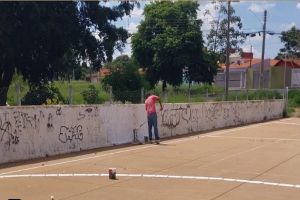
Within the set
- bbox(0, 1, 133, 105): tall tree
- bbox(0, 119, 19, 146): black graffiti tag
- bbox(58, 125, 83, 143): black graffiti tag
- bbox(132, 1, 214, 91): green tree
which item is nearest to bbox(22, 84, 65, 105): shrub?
bbox(0, 1, 133, 105): tall tree

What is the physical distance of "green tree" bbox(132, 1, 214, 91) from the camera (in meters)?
53.8

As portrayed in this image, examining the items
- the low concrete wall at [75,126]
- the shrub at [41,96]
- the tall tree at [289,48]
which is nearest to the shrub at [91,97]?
the shrub at [41,96]

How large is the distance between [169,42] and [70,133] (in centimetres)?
3944

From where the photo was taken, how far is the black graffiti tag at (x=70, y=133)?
1445cm

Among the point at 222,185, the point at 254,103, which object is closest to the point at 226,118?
the point at 254,103

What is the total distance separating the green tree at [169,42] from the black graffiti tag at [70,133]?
3846 cm

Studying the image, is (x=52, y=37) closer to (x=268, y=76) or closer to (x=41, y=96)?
(x=41, y=96)

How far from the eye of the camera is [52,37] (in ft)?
91.2

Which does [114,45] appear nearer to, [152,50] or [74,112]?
[74,112]

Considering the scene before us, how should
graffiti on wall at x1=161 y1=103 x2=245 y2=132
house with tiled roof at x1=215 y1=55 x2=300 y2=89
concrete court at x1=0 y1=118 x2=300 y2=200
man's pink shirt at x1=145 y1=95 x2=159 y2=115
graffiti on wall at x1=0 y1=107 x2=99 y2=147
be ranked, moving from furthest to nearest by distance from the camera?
house with tiled roof at x1=215 y1=55 x2=300 y2=89 → graffiti on wall at x1=161 y1=103 x2=245 y2=132 → man's pink shirt at x1=145 y1=95 x2=159 y2=115 → graffiti on wall at x1=0 y1=107 x2=99 y2=147 → concrete court at x1=0 y1=118 x2=300 y2=200

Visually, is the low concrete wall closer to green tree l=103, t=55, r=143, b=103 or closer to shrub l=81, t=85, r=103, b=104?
shrub l=81, t=85, r=103, b=104

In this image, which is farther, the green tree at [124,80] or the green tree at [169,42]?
the green tree at [169,42]

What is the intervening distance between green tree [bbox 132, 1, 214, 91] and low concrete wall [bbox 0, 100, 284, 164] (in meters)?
31.0

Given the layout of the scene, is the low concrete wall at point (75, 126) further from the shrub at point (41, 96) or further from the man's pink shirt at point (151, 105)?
the shrub at point (41, 96)
